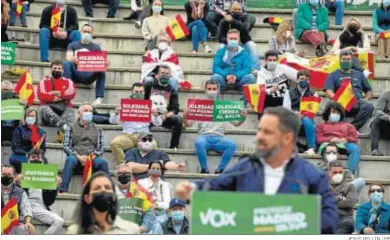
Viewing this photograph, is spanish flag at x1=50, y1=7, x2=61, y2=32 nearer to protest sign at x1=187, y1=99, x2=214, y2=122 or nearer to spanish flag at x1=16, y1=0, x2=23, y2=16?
spanish flag at x1=16, y1=0, x2=23, y2=16

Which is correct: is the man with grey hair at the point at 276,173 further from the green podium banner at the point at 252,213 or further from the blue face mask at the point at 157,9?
the blue face mask at the point at 157,9

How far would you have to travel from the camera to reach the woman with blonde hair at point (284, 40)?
23484 millimetres

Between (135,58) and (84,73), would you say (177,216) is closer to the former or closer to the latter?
(84,73)

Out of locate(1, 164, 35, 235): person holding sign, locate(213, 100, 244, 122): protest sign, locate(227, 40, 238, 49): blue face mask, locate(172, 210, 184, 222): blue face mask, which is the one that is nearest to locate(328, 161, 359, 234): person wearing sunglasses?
locate(213, 100, 244, 122): protest sign

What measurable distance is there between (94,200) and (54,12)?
13101 mm

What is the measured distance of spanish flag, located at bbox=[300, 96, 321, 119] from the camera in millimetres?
21391

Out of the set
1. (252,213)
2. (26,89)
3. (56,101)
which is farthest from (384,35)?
(252,213)

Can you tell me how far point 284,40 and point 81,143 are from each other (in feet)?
14.1

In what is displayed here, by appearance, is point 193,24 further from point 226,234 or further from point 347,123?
point 226,234

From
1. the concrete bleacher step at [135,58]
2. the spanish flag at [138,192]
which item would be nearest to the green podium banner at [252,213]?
the spanish flag at [138,192]

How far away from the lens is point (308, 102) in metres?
21.5

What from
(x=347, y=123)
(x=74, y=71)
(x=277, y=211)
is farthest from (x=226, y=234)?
(x=74, y=71)

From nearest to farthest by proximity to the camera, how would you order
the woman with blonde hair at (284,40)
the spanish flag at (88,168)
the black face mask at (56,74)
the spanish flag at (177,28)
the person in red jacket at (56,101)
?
the spanish flag at (88,168), the person in red jacket at (56,101), the black face mask at (56,74), the woman with blonde hair at (284,40), the spanish flag at (177,28)

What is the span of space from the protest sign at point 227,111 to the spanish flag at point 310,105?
0.85m
